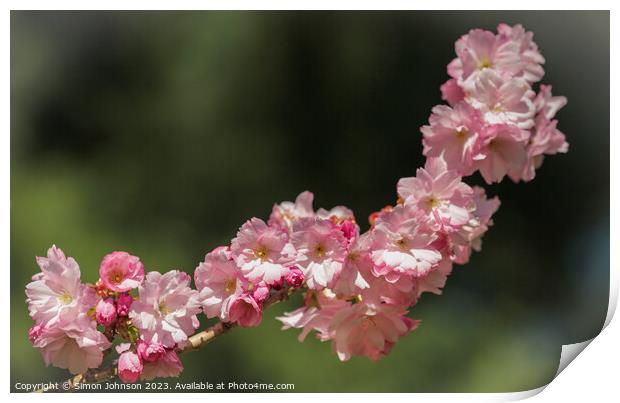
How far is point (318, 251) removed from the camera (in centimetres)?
82

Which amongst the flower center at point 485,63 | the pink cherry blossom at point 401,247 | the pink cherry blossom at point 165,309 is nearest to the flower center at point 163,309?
the pink cherry blossom at point 165,309

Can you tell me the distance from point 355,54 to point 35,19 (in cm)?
106

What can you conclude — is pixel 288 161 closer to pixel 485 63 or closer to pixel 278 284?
pixel 485 63

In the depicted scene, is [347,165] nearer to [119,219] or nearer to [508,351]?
[119,219]

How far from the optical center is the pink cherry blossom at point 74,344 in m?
0.84

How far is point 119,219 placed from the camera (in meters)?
2.02

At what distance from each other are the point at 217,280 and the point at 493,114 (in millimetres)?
351

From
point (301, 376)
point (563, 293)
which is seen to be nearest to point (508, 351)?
point (563, 293)

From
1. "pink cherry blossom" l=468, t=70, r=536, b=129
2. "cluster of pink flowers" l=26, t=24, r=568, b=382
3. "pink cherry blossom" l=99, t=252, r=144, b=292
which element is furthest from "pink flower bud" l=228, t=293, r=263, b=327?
"pink cherry blossom" l=468, t=70, r=536, b=129

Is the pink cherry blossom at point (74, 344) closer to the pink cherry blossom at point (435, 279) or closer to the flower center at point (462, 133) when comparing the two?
the pink cherry blossom at point (435, 279)

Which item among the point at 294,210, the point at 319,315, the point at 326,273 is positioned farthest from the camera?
the point at 294,210

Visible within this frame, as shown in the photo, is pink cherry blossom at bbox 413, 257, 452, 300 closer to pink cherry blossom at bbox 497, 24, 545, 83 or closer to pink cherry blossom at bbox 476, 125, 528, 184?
pink cherry blossom at bbox 476, 125, 528, 184

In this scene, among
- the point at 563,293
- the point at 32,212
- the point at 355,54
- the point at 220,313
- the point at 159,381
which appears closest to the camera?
the point at 220,313

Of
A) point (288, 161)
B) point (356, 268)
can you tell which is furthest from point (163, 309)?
point (288, 161)
